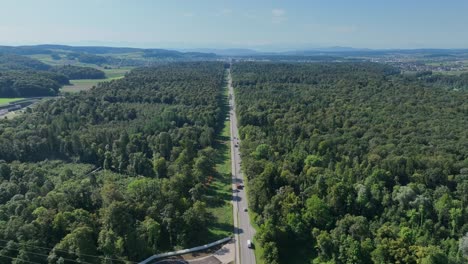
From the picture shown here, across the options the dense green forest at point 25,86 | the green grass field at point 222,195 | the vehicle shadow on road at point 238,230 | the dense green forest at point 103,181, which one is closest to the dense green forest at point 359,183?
the vehicle shadow on road at point 238,230

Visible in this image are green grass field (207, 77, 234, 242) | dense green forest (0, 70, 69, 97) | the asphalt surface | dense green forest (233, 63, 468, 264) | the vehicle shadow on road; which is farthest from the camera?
dense green forest (0, 70, 69, 97)

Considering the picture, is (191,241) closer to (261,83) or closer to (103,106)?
(103,106)

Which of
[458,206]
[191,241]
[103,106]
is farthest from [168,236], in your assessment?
[103,106]

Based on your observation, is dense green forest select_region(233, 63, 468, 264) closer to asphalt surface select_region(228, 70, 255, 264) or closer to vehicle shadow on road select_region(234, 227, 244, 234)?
asphalt surface select_region(228, 70, 255, 264)

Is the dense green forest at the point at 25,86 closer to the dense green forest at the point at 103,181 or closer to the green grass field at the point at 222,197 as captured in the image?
the dense green forest at the point at 103,181

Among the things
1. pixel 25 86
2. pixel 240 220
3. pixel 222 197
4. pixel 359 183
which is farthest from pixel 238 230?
pixel 25 86

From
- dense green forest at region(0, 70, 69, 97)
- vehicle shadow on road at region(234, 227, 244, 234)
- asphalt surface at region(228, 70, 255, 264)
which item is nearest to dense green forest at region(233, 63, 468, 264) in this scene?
asphalt surface at region(228, 70, 255, 264)
